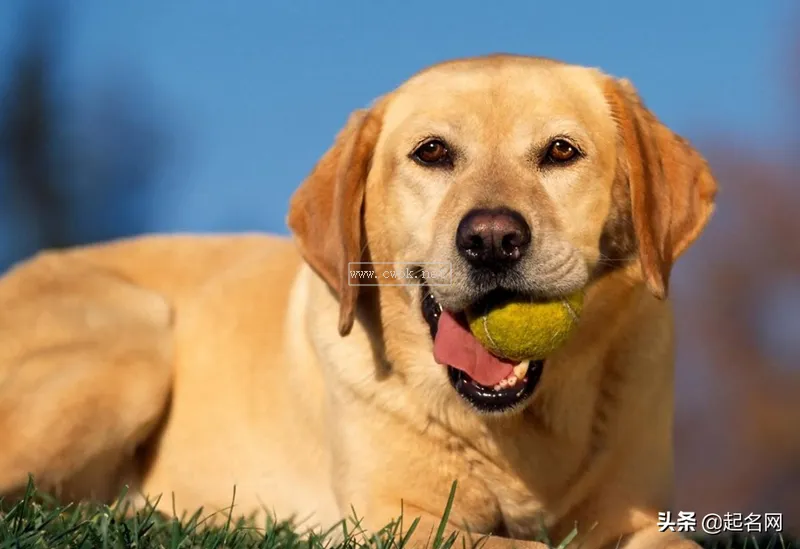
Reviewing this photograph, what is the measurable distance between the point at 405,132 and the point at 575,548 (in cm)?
153

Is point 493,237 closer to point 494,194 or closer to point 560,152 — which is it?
point 494,194

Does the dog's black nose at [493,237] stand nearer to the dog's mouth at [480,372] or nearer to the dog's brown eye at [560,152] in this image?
the dog's mouth at [480,372]

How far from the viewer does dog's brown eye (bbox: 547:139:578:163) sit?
11.8ft

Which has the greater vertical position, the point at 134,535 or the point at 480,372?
the point at 480,372

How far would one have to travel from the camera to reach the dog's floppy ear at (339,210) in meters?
3.71

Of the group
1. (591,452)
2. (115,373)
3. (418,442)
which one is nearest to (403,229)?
(418,442)

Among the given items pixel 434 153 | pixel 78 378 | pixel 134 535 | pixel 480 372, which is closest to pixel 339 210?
pixel 434 153

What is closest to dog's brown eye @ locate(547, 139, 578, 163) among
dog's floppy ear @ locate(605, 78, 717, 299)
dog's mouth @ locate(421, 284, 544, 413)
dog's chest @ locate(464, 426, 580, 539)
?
dog's floppy ear @ locate(605, 78, 717, 299)

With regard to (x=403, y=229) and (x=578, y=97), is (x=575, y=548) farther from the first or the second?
(x=578, y=97)

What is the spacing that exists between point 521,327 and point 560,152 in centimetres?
63

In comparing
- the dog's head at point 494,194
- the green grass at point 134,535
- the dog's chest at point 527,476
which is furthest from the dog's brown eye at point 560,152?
the green grass at point 134,535

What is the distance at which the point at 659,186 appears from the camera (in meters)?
3.70

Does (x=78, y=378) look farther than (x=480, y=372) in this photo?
Yes

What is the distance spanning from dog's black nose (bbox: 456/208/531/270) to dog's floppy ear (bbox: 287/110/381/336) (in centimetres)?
55
